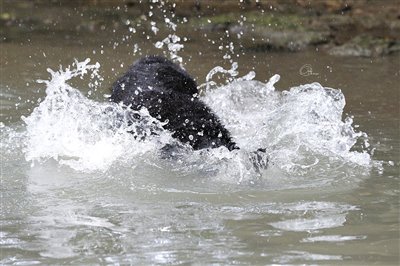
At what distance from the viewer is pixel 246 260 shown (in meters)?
4.27

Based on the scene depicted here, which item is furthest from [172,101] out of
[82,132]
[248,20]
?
[248,20]

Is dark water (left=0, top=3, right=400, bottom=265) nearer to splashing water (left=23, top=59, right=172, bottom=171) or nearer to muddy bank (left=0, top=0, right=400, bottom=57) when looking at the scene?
splashing water (left=23, top=59, right=172, bottom=171)

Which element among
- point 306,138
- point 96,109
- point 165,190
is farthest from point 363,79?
point 165,190

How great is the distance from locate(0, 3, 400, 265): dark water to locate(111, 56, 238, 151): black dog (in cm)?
30

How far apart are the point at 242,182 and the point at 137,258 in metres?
1.72

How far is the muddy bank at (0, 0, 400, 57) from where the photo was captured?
40.3 ft

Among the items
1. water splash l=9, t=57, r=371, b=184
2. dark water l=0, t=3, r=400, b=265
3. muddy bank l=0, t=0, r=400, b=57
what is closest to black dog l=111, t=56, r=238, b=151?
water splash l=9, t=57, r=371, b=184

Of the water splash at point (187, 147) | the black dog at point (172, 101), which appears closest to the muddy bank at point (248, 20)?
the water splash at point (187, 147)

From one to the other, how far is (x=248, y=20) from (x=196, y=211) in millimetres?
8387

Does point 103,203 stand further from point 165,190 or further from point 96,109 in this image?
point 96,109

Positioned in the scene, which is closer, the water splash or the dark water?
the dark water

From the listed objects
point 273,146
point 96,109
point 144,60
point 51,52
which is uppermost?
point 51,52

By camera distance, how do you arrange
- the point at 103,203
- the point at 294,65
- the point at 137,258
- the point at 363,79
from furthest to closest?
1. the point at 294,65
2. the point at 363,79
3. the point at 103,203
4. the point at 137,258

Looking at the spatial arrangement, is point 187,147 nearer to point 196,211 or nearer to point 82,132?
point 196,211
